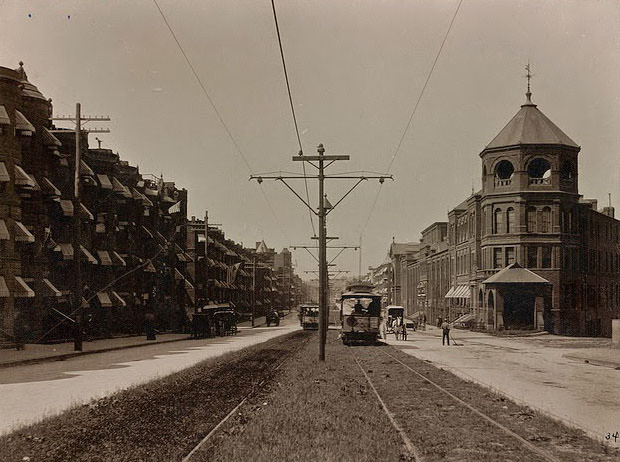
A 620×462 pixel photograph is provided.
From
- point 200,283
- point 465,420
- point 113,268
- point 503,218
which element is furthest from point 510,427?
point 200,283

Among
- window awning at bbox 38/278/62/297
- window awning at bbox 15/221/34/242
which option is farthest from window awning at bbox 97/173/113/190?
window awning at bbox 15/221/34/242

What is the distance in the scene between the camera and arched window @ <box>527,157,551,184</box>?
6252 cm

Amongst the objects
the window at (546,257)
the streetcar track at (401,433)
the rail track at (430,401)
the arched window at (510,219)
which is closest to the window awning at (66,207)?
the rail track at (430,401)

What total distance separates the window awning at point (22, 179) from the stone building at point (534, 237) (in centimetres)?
3961

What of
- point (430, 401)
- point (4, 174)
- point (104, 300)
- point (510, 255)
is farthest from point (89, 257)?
point (510, 255)

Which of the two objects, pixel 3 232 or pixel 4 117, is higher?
pixel 4 117

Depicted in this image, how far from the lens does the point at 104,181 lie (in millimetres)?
46938

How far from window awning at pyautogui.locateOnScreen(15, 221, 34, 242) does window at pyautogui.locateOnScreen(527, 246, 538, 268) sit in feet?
142

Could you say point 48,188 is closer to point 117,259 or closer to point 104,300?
point 104,300

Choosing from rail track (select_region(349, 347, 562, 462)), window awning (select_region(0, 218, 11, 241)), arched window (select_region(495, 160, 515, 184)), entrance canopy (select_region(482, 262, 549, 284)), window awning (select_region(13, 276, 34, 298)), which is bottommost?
rail track (select_region(349, 347, 562, 462))

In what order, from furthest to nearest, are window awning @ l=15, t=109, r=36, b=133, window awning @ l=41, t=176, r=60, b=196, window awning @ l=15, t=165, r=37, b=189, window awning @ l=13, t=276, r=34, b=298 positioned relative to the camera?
window awning @ l=41, t=176, r=60, b=196
window awning @ l=15, t=109, r=36, b=133
window awning @ l=15, t=165, r=37, b=189
window awning @ l=13, t=276, r=34, b=298

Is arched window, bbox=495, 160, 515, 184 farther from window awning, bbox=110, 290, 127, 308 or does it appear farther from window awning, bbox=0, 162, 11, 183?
window awning, bbox=0, 162, 11, 183

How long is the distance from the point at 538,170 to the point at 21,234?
47.4 m

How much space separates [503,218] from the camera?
6334cm
